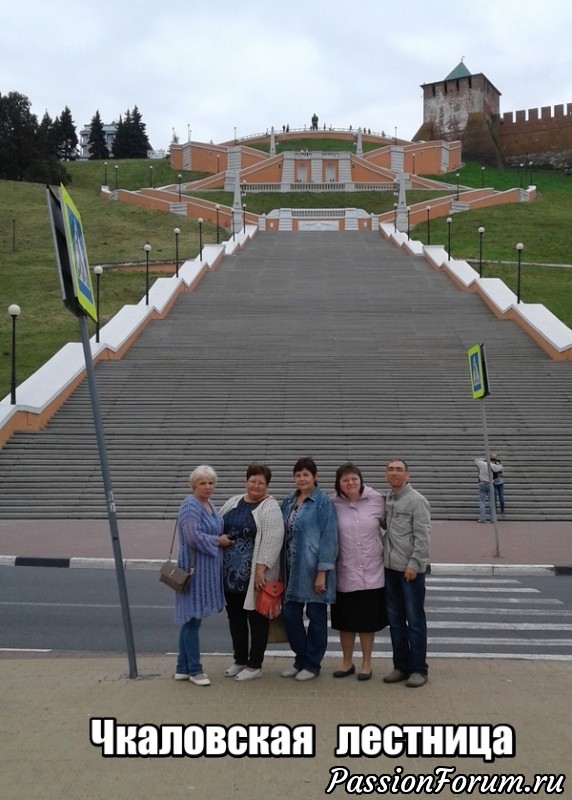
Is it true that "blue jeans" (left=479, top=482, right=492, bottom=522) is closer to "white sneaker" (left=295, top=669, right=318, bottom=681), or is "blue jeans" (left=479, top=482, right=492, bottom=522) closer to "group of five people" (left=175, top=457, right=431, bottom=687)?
"group of five people" (left=175, top=457, right=431, bottom=687)

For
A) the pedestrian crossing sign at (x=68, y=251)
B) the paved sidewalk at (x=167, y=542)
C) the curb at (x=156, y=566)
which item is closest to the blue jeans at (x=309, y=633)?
the pedestrian crossing sign at (x=68, y=251)

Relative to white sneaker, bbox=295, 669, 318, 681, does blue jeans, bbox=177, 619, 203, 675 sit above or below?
above

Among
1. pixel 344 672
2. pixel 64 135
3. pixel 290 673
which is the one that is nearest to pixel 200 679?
pixel 290 673

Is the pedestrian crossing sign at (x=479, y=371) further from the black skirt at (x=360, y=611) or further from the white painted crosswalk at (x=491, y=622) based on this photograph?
the black skirt at (x=360, y=611)

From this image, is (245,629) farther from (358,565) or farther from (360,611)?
(358,565)

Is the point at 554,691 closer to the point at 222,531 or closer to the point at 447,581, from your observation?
the point at 222,531

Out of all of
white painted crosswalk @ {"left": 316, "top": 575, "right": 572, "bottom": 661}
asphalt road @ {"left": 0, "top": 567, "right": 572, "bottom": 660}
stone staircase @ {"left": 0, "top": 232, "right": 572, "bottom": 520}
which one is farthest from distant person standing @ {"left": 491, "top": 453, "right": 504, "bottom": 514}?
white painted crosswalk @ {"left": 316, "top": 575, "right": 572, "bottom": 661}

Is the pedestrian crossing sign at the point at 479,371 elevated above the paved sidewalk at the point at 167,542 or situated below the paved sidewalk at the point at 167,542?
above

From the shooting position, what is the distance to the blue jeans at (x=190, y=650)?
251 inches

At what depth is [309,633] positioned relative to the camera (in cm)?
647

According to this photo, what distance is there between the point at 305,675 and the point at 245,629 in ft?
1.71

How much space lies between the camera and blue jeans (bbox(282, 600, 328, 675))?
21.2ft

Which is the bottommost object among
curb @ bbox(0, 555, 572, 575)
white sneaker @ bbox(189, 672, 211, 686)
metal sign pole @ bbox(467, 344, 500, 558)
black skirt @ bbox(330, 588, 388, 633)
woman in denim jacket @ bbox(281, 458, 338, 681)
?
curb @ bbox(0, 555, 572, 575)

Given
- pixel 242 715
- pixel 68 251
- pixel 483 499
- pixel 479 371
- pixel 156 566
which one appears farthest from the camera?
pixel 483 499
